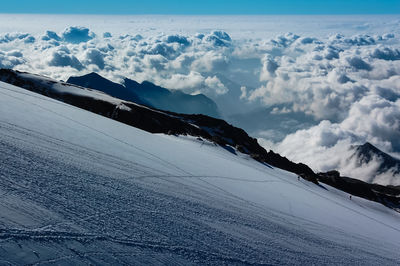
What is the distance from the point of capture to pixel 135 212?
8.32m

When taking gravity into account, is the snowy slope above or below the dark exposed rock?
below

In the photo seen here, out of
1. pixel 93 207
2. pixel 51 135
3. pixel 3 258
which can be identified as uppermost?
pixel 51 135

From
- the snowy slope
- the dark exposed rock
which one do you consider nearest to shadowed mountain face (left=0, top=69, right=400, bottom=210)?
the dark exposed rock

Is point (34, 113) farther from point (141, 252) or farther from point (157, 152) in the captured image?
point (141, 252)

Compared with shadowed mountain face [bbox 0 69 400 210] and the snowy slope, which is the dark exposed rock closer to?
shadowed mountain face [bbox 0 69 400 210]

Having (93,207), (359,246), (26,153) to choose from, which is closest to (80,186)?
(93,207)

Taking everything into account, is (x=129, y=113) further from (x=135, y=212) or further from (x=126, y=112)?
(x=135, y=212)

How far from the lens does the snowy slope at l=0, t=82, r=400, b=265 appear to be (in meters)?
6.52

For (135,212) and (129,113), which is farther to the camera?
(129,113)

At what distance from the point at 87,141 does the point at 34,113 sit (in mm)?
4174

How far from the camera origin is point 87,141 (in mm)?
14062

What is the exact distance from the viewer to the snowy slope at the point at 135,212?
6.52 meters

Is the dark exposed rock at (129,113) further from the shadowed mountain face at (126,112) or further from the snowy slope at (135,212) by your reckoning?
the snowy slope at (135,212)

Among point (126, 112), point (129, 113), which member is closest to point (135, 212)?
point (129, 113)
